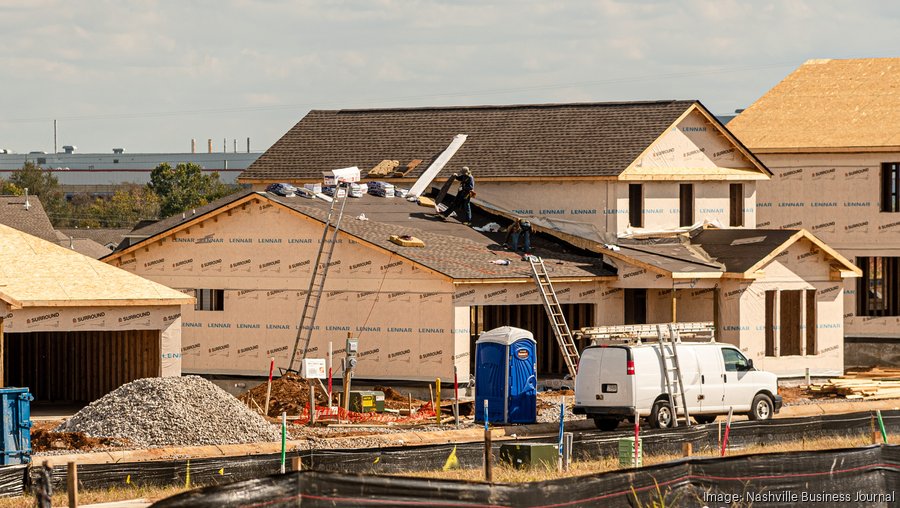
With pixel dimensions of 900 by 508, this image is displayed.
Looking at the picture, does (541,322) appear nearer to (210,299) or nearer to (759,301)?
(759,301)

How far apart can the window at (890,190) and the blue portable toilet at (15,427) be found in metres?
32.4

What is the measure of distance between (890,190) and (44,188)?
355 ft

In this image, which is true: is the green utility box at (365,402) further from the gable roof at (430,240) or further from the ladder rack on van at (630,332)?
the ladder rack on van at (630,332)

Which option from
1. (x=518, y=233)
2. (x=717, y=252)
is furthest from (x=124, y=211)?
(x=717, y=252)

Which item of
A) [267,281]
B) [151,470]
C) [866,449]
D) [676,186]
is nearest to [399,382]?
[267,281]

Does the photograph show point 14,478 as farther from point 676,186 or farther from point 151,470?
point 676,186

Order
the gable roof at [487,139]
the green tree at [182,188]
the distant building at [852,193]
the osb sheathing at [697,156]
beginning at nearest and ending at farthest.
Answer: the osb sheathing at [697,156] → the gable roof at [487,139] → the distant building at [852,193] → the green tree at [182,188]

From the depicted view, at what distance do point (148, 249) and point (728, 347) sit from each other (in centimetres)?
1754

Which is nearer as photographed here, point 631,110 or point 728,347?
point 728,347

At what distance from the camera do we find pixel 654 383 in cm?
3294

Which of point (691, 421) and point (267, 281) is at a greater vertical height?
point (267, 281)

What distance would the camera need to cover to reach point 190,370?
43.5 metres

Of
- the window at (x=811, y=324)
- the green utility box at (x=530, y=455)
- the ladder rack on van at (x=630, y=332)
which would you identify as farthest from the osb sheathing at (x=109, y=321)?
the window at (x=811, y=324)

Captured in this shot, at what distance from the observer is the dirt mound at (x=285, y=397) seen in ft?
122
